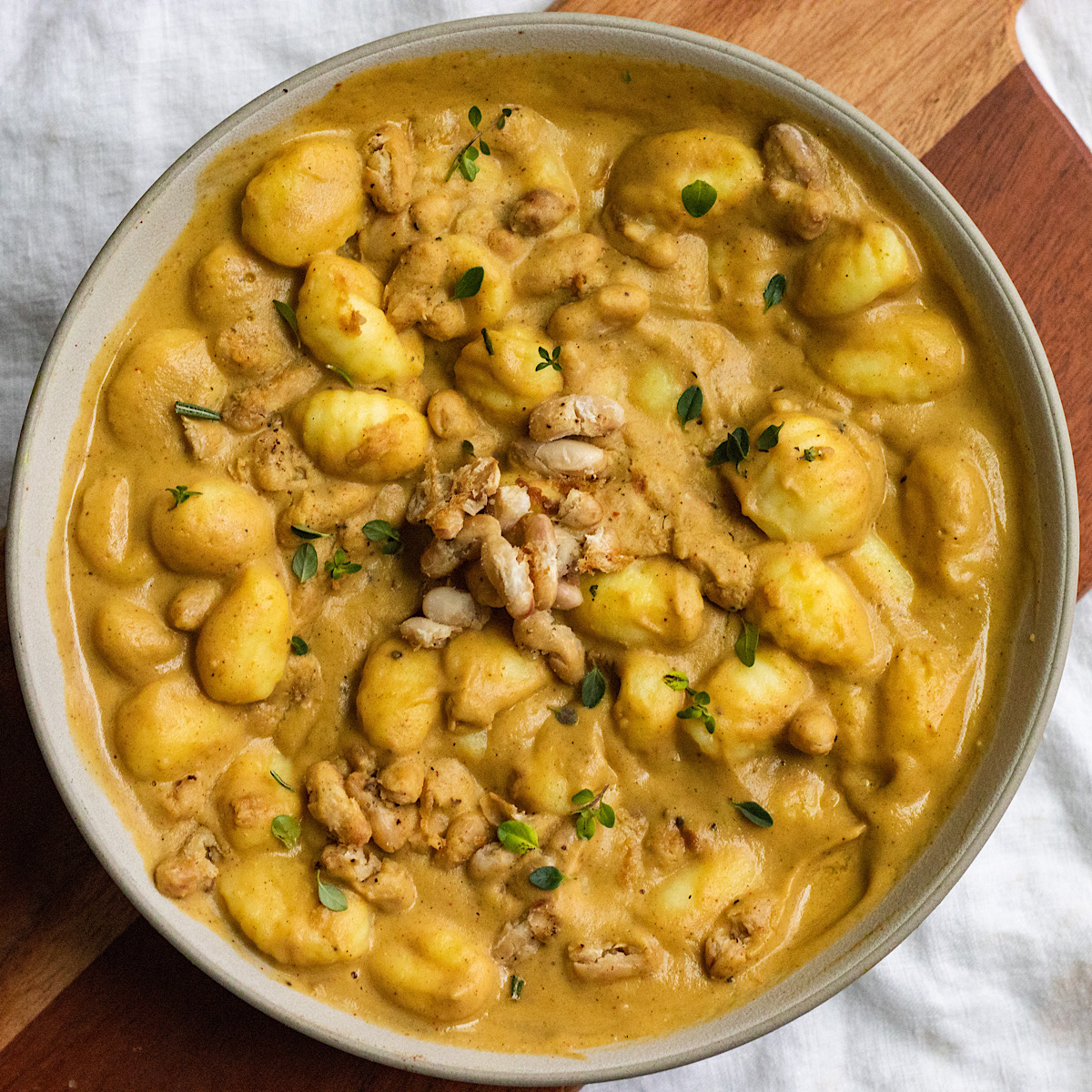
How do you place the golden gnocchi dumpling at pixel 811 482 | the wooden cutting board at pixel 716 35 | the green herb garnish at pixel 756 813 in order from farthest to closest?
the wooden cutting board at pixel 716 35 < the green herb garnish at pixel 756 813 < the golden gnocchi dumpling at pixel 811 482

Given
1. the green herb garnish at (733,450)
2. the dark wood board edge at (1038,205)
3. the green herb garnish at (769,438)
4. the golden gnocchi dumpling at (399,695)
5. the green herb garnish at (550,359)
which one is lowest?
the golden gnocchi dumpling at (399,695)

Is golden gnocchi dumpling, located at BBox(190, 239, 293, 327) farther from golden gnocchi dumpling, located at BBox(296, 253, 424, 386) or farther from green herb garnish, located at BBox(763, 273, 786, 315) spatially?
green herb garnish, located at BBox(763, 273, 786, 315)

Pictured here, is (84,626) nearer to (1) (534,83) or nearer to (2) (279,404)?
(2) (279,404)

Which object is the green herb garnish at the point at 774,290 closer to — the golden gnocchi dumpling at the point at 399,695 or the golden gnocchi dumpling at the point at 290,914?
the golden gnocchi dumpling at the point at 399,695

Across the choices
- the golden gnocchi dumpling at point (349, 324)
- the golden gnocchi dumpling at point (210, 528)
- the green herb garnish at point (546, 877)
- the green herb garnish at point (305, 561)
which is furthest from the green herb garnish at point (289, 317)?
the green herb garnish at point (546, 877)

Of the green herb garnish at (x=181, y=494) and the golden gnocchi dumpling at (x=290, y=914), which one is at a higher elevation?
the green herb garnish at (x=181, y=494)

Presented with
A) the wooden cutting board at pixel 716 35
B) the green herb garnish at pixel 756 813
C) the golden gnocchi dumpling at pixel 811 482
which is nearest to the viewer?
the golden gnocchi dumpling at pixel 811 482

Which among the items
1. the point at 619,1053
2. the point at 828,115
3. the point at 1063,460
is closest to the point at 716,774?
the point at 619,1053
